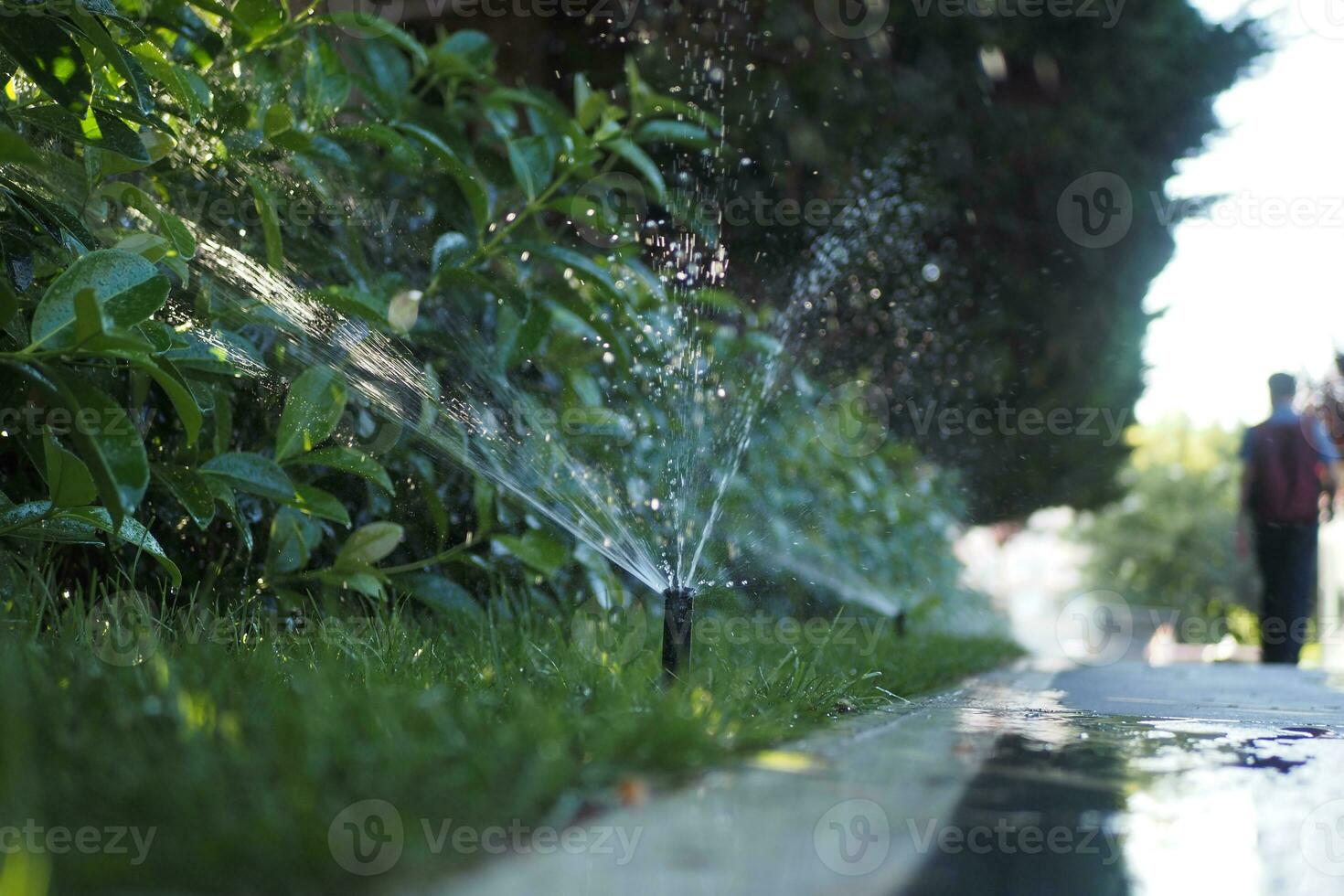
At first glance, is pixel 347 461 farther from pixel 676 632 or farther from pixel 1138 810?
pixel 1138 810

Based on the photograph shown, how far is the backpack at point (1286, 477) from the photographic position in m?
6.22

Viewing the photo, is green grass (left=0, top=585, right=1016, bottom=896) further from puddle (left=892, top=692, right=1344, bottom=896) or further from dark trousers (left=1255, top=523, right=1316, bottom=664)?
dark trousers (left=1255, top=523, right=1316, bottom=664)

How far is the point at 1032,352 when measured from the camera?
7.86 metres

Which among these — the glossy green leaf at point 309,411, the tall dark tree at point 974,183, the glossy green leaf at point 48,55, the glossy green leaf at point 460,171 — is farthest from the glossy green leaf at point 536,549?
the tall dark tree at point 974,183

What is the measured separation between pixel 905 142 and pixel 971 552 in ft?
22.1

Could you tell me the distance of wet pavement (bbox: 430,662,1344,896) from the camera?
3.07ft

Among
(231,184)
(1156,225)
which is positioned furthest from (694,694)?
(1156,225)

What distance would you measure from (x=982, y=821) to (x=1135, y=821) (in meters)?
0.21

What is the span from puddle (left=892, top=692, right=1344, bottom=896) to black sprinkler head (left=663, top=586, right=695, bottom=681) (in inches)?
19.3

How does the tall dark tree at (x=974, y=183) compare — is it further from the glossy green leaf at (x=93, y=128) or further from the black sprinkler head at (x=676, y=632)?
the glossy green leaf at (x=93, y=128)

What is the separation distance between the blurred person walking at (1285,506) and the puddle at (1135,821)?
515 centimetres

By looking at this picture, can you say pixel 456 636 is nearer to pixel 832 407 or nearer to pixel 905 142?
pixel 832 407

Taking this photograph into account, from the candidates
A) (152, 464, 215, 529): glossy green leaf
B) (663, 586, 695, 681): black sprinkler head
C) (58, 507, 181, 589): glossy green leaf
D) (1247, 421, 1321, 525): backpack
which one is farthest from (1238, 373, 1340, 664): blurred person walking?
(58, 507, 181, 589): glossy green leaf

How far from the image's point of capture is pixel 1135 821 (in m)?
1.24
